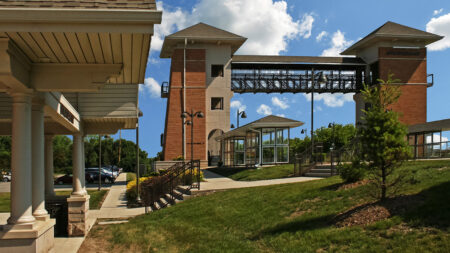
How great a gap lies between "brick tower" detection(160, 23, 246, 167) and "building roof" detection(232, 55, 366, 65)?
1.73 meters

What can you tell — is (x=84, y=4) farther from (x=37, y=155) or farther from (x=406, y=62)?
(x=406, y=62)

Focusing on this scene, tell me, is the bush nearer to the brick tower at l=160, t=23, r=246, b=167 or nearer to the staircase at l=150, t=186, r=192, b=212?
the staircase at l=150, t=186, r=192, b=212

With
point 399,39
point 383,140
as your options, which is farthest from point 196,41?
point 383,140

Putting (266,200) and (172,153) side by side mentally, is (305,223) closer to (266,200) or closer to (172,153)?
(266,200)

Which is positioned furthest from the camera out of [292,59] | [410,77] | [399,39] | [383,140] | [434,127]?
[292,59]

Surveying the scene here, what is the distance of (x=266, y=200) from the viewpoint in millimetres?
12766

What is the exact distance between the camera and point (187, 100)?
157 feet

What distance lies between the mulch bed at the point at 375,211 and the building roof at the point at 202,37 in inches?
1555

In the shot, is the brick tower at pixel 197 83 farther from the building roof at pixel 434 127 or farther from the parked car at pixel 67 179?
the building roof at pixel 434 127

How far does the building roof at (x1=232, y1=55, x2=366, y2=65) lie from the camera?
164 ft

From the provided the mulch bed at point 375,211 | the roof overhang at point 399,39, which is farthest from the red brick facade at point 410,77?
the mulch bed at point 375,211

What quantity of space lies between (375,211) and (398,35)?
43.5 metres

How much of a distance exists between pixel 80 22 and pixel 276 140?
28.2 m

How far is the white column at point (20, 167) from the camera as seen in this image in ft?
23.8
